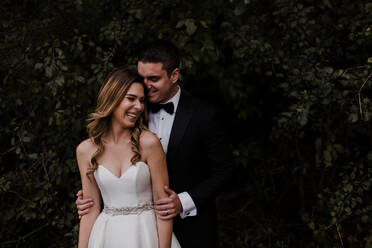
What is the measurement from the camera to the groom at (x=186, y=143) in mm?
2365

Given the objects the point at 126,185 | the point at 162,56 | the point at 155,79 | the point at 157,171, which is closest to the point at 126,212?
the point at 126,185

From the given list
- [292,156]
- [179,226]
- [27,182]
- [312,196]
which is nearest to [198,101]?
[179,226]

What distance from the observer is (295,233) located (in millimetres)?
4223

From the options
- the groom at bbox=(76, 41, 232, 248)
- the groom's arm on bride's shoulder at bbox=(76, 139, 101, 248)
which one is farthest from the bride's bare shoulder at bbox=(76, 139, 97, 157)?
the groom at bbox=(76, 41, 232, 248)

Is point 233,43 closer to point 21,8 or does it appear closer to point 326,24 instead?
point 326,24

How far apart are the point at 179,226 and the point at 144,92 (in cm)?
94

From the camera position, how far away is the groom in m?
2.37

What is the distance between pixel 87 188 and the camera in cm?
216

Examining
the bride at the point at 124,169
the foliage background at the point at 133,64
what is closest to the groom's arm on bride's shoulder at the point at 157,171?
the bride at the point at 124,169

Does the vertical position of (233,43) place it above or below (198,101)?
above

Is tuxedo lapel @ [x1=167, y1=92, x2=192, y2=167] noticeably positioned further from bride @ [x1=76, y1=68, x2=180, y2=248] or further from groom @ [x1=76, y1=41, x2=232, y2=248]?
bride @ [x1=76, y1=68, x2=180, y2=248]

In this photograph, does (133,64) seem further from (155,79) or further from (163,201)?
(163,201)

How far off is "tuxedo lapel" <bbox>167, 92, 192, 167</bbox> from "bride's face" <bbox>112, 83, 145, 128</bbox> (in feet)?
1.17

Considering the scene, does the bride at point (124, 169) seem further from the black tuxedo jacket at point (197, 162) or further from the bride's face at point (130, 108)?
the black tuxedo jacket at point (197, 162)
